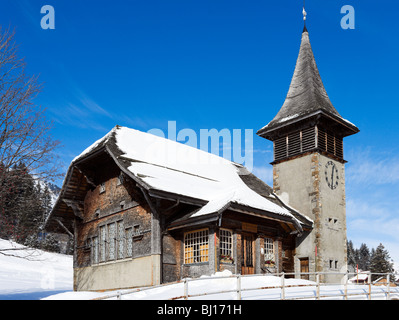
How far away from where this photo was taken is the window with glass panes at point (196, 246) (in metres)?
20.1

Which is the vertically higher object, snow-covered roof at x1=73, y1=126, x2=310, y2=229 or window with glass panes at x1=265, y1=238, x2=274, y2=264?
snow-covered roof at x1=73, y1=126, x2=310, y2=229

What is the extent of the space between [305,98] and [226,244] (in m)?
12.4

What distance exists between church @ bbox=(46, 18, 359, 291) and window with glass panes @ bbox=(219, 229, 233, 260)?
4 centimetres

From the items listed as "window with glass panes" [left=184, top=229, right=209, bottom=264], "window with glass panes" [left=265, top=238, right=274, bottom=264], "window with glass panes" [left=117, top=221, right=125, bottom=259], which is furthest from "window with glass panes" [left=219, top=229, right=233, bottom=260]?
"window with glass panes" [left=117, top=221, right=125, bottom=259]

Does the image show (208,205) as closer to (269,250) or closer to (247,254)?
(247,254)

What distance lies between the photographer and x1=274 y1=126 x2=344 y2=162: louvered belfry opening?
87.5ft

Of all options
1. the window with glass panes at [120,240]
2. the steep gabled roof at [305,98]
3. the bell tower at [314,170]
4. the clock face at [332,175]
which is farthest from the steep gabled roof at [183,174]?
the steep gabled roof at [305,98]

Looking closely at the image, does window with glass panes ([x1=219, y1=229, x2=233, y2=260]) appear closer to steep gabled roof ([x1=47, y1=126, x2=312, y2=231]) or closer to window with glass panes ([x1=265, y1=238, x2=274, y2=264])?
steep gabled roof ([x1=47, y1=126, x2=312, y2=231])

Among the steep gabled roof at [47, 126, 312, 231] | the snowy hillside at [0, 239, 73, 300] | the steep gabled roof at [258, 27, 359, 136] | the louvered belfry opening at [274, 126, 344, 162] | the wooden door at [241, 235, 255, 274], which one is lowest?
the snowy hillside at [0, 239, 73, 300]

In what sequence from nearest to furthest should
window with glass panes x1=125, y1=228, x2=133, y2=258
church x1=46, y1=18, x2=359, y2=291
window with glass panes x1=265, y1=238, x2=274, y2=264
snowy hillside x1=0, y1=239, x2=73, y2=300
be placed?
church x1=46, y1=18, x2=359, y2=291, window with glass panes x1=125, y1=228, x2=133, y2=258, window with glass panes x1=265, y1=238, x2=274, y2=264, snowy hillside x1=0, y1=239, x2=73, y2=300

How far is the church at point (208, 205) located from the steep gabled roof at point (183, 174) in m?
0.08

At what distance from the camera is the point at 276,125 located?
28.2 metres

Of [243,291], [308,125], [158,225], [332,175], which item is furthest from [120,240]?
[332,175]
